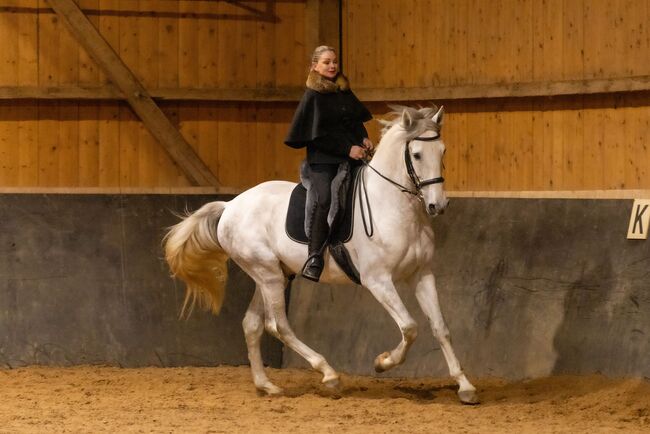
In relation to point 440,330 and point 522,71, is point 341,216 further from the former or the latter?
point 522,71

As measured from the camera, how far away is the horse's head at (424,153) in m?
7.90

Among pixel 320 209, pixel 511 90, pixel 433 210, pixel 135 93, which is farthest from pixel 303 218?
pixel 135 93

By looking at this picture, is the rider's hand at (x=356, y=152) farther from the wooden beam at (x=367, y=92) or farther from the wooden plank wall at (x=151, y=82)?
the wooden plank wall at (x=151, y=82)

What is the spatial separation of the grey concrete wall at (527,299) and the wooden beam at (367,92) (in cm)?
251

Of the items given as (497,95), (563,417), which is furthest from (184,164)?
(563,417)

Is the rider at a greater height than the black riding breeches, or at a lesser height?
greater

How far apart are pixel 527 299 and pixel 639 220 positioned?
43.6 inches

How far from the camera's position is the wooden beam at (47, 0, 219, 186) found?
12.6m

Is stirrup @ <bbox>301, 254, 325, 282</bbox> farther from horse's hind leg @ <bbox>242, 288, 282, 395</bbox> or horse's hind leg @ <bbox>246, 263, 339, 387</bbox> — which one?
horse's hind leg @ <bbox>242, 288, 282, 395</bbox>

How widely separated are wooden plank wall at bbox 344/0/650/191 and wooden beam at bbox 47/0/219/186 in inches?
75.6

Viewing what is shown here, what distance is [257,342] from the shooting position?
368 inches

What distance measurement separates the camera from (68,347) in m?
10.7

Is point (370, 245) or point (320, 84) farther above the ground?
point (320, 84)

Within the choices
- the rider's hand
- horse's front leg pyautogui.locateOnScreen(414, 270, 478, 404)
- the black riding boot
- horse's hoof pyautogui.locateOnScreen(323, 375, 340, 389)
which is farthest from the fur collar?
horse's hoof pyautogui.locateOnScreen(323, 375, 340, 389)
